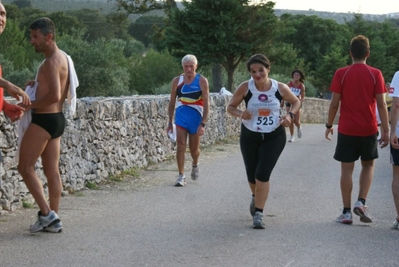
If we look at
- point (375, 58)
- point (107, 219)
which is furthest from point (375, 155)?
point (375, 58)

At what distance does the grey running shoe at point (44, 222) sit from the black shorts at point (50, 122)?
73cm

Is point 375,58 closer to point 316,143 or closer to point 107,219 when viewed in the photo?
point 316,143

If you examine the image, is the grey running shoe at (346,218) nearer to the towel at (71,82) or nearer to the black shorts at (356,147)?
the black shorts at (356,147)

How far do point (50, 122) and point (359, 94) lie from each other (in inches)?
123

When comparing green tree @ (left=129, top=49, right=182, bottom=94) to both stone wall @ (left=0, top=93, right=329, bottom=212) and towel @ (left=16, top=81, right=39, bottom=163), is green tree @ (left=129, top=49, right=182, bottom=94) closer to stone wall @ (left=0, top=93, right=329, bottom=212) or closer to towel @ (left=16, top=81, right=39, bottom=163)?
stone wall @ (left=0, top=93, right=329, bottom=212)

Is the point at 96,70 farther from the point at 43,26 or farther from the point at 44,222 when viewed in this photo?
the point at 44,222

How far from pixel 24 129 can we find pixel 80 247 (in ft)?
4.26

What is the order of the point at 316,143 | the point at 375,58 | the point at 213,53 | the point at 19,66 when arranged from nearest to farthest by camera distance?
1. the point at 316,143
2. the point at 213,53
3. the point at 19,66
4. the point at 375,58

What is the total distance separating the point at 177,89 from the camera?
11.8 meters

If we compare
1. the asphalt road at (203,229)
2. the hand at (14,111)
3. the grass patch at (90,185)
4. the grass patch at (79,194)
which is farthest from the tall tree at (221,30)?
the hand at (14,111)

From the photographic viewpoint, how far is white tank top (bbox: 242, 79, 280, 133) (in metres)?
8.50

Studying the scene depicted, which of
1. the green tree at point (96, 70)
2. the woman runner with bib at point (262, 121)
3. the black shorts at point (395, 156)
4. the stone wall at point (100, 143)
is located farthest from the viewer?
the green tree at point (96, 70)

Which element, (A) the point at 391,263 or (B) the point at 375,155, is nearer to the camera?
(A) the point at 391,263

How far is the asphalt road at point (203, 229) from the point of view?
6707 millimetres
